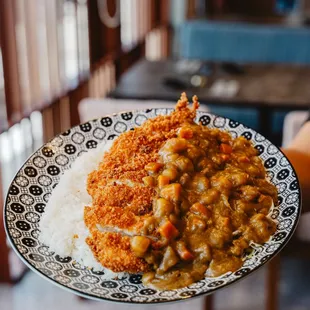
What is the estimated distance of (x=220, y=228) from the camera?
1.02m

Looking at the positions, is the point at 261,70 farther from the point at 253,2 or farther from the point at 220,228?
the point at 253,2

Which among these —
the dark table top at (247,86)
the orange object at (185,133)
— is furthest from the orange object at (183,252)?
the dark table top at (247,86)

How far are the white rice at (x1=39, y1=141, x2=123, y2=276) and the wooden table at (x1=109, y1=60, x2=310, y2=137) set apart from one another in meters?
2.26

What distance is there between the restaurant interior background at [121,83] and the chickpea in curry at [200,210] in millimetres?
1463

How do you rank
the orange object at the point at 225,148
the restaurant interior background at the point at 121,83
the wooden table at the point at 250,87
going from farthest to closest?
the wooden table at the point at 250,87 < the restaurant interior background at the point at 121,83 < the orange object at the point at 225,148

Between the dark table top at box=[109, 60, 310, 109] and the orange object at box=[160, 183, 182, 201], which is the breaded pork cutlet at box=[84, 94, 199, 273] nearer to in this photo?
the orange object at box=[160, 183, 182, 201]

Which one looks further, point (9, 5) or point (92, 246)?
point (9, 5)

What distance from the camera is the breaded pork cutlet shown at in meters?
0.99

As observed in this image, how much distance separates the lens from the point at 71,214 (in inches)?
44.8

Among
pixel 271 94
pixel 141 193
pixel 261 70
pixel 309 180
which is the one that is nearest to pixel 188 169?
pixel 141 193

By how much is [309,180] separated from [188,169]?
384mm

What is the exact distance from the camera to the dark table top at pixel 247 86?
136 inches

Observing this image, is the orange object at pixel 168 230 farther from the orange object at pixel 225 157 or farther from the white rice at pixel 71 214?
the orange object at pixel 225 157

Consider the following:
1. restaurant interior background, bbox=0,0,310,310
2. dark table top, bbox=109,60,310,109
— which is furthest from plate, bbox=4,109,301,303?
dark table top, bbox=109,60,310,109
